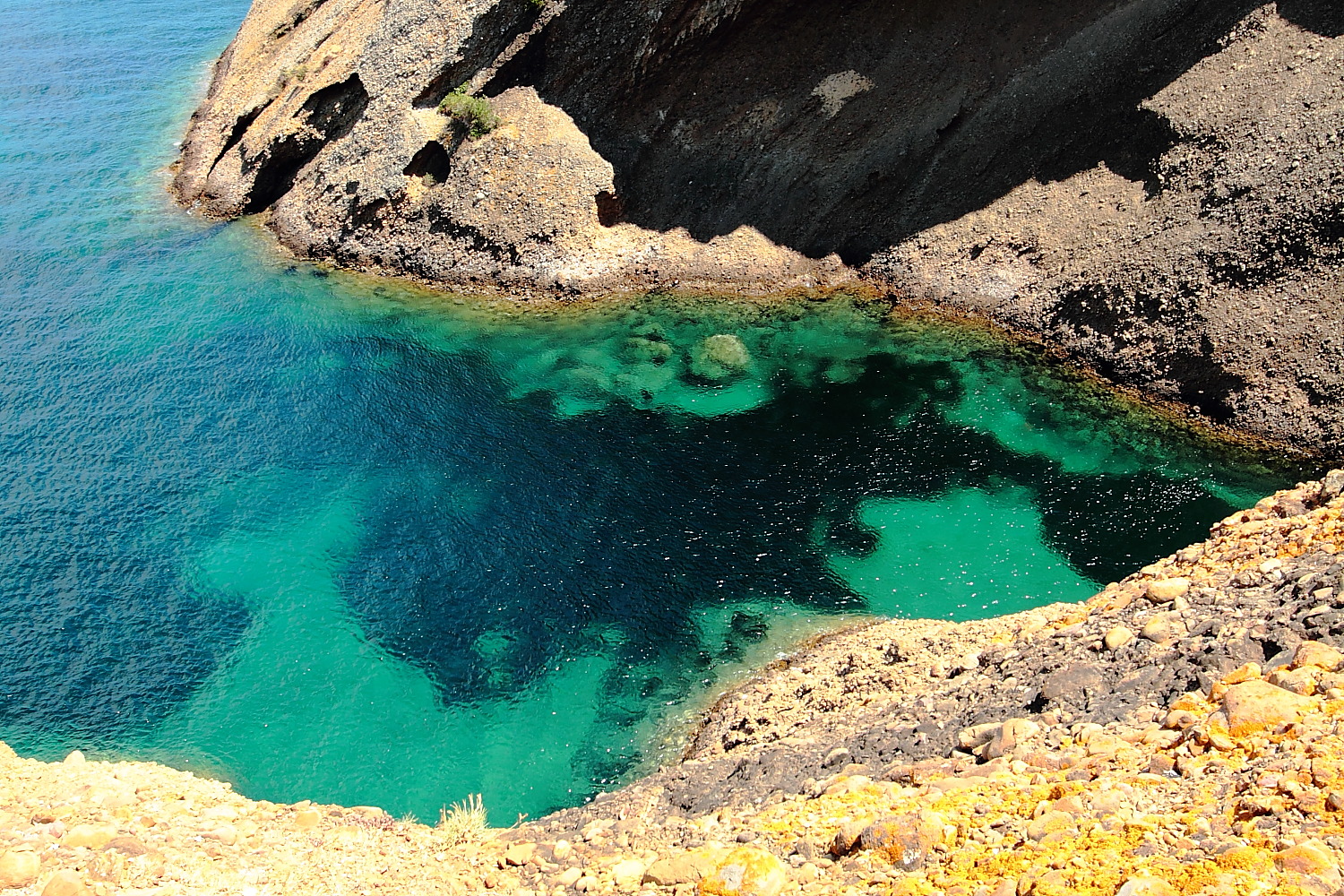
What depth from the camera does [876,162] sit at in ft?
137

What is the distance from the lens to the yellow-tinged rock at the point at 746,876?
15086mm

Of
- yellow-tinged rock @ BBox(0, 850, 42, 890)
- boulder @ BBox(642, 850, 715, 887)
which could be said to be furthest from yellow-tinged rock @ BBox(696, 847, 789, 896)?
yellow-tinged rock @ BBox(0, 850, 42, 890)

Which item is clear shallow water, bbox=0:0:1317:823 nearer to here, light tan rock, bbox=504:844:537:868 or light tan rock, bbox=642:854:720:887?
light tan rock, bbox=504:844:537:868

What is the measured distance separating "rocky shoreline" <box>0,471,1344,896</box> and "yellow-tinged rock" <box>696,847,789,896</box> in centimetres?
4

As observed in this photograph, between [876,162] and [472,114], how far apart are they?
1732cm

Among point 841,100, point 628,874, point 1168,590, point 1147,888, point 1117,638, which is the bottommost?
point 628,874

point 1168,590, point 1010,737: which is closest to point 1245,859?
point 1010,737

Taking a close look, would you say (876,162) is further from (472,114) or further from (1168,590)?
(1168,590)

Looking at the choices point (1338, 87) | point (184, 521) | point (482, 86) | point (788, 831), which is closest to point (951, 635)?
point (788, 831)

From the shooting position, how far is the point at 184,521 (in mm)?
30156

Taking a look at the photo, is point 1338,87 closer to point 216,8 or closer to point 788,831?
point 788,831

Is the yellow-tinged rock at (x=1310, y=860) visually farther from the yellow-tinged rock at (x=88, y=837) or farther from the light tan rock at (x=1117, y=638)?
the yellow-tinged rock at (x=88, y=837)

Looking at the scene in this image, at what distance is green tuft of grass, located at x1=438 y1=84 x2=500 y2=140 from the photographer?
43219 millimetres

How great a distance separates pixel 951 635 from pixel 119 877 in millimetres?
17866
